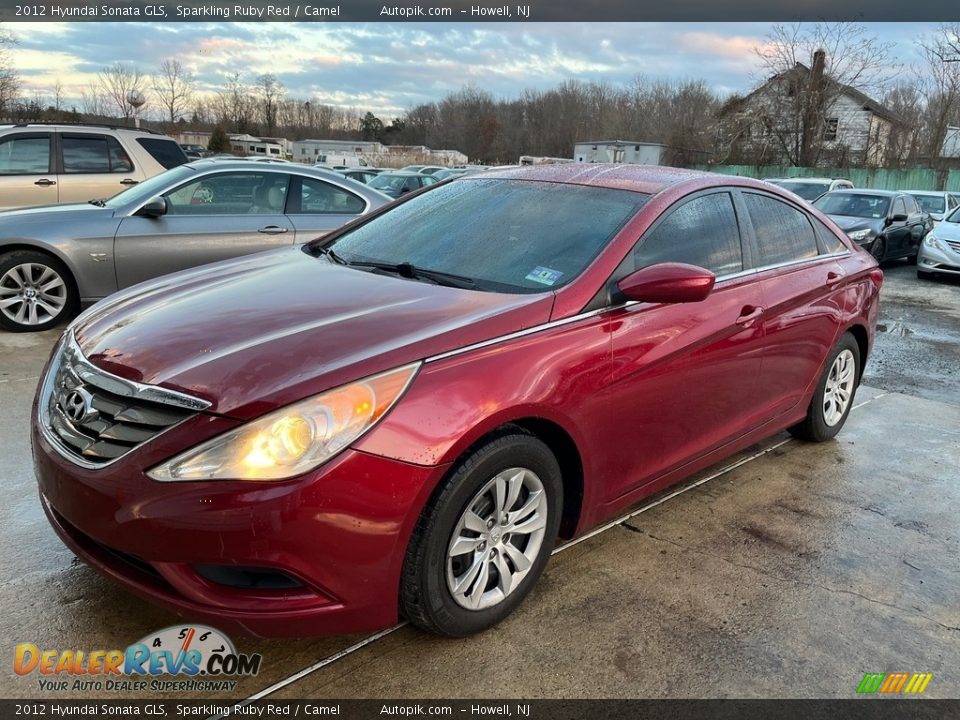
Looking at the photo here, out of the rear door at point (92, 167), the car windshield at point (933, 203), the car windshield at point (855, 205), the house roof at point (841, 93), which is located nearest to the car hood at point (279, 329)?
the rear door at point (92, 167)

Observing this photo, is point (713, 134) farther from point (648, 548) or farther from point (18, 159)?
point (648, 548)

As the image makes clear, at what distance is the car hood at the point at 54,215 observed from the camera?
5958 mm

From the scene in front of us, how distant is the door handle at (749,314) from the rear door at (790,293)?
80mm

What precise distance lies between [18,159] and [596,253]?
830 centimetres

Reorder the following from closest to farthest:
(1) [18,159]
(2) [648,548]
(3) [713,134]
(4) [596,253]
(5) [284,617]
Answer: (5) [284,617] < (4) [596,253] < (2) [648,548] < (1) [18,159] < (3) [713,134]

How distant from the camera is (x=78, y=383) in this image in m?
2.32

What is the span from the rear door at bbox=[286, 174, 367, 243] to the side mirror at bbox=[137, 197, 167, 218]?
1082mm

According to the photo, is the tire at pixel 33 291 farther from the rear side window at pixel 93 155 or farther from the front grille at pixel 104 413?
the front grille at pixel 104 413

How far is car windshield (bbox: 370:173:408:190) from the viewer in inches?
806

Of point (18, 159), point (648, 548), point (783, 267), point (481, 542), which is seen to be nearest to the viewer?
point (481, 542)

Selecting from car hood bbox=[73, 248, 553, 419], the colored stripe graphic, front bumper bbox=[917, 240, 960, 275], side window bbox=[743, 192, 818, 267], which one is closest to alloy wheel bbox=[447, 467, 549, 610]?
car hood bbox=[73, 248, 553, 419]

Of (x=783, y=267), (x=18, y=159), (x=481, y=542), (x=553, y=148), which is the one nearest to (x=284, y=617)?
(x=481, y=542)

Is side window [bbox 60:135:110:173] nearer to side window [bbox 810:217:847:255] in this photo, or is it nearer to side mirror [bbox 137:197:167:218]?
side mirror [bbox 137:197:167:218]

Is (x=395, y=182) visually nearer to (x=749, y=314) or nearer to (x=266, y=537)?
(x=749, y=314)
